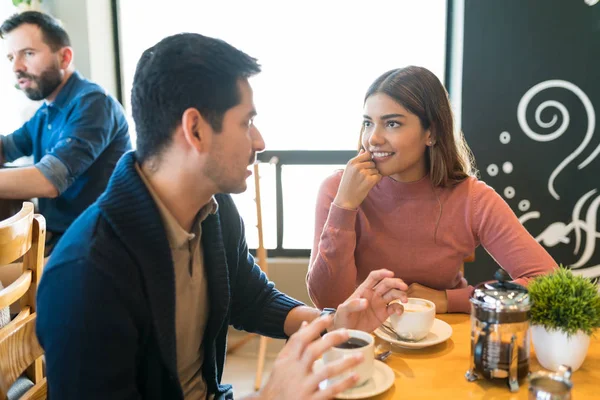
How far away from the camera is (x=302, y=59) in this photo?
296cm

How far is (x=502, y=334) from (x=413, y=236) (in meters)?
0.65

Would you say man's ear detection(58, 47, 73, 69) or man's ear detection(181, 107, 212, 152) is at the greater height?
man's ear detection(58, 47, 73, 69)

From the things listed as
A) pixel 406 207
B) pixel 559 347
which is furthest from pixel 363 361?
pixel 406 207

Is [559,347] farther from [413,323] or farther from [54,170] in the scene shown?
[54,170]

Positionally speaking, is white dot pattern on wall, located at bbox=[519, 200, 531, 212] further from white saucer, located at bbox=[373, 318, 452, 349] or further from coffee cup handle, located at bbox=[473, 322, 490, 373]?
coffee cup handle, located at bbox=[473, 322, 490, 373]

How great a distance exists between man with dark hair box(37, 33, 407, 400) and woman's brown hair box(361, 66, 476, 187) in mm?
590

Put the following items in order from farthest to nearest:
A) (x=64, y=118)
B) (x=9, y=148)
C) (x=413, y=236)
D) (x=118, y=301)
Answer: (x=9, y=148) < (x=64, y=118) < (x=413, y=236) < (x=118, y=301)

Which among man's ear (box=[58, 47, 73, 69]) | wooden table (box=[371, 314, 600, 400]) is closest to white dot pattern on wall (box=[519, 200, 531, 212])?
wooden table (box=[371, 314, 600, 400])

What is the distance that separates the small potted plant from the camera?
2.87ft

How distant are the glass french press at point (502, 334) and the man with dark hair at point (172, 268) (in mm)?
205

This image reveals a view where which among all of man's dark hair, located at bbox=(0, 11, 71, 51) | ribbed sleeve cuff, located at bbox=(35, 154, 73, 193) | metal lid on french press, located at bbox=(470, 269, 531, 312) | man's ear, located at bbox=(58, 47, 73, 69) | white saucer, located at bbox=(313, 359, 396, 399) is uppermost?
man's dark hair, located at bbox=(0, 11, 71, 51)

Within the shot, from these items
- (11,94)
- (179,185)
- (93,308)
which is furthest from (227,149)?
(11,94)

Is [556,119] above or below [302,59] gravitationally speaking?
below

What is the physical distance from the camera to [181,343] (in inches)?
40.3
